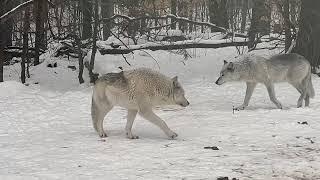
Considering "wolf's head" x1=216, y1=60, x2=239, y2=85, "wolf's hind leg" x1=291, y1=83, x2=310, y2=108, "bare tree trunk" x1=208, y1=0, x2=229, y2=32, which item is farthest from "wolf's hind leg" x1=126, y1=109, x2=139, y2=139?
"bare tree trunk" x1=208, y1=0, x2=229, y2=32

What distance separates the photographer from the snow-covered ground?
20.4 feet

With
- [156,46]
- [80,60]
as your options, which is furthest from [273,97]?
[156,46]

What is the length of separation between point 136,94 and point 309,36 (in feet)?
30.4

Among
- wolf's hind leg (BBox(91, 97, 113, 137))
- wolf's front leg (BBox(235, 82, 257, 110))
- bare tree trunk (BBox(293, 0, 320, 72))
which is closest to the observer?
wolf's hind leg (BBox(91, 97, 113, 137))

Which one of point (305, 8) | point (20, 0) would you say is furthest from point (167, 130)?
point (20, 0)

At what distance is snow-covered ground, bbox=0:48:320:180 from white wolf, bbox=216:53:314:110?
1.52 feet

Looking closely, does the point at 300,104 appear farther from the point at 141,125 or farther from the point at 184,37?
the point at 184,37

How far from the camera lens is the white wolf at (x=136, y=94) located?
8.60 metres

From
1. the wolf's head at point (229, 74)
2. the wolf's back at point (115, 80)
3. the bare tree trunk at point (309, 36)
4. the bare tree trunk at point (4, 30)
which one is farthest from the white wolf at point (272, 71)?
the bare tree trunk at point (4, 30)

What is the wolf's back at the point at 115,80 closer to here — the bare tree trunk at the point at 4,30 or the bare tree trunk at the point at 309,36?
the bare tree trunk at the point at 4,30

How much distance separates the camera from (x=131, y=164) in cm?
659

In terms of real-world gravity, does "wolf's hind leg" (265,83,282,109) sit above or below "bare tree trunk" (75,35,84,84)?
below

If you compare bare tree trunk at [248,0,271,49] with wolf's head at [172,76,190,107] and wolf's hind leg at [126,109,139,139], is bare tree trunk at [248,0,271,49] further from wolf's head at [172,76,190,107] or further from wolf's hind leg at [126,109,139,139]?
wolf's hind leg at [126,109,139,139]

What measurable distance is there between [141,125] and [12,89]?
551 cm
